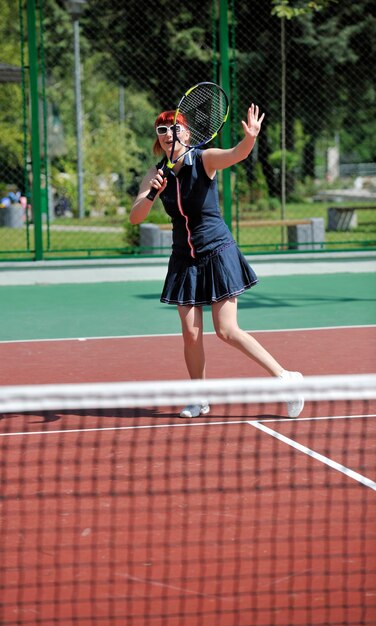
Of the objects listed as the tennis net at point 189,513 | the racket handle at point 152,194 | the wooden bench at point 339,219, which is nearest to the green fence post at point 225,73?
the racket handle at point 152,194

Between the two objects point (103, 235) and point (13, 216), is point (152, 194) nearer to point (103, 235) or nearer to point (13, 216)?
point (103, 235)

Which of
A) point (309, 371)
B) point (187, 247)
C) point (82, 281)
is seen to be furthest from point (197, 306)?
point (82, 281)

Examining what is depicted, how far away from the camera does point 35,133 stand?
14.6 meters

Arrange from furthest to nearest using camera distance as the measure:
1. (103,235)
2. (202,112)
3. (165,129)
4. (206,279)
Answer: (103,235), (202,112), (206,279), (165,129)

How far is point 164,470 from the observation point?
5.61 m

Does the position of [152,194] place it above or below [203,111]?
below

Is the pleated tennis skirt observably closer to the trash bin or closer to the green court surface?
the green court surface

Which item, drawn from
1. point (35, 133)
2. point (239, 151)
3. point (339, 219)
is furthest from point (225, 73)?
point (339, 219)

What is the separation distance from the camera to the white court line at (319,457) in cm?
534

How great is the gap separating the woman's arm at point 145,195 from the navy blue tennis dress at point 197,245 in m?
0.12

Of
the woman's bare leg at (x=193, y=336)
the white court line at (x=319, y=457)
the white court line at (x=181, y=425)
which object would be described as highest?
the woman's bare leg at (x=193, y=336)

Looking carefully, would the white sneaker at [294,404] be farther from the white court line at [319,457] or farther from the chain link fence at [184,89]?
the chain link fence at [184,89]

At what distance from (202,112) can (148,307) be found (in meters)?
5.12

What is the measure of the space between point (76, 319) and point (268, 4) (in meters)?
12.5
